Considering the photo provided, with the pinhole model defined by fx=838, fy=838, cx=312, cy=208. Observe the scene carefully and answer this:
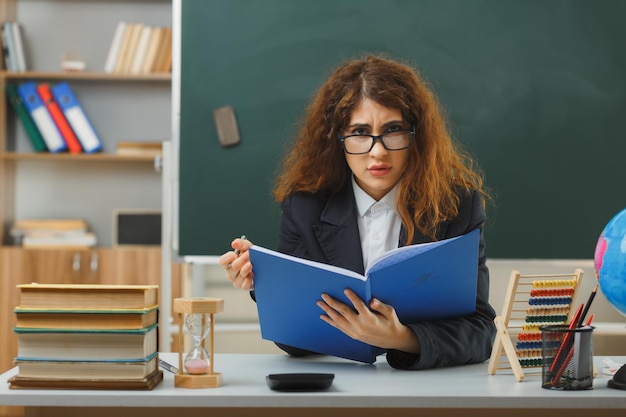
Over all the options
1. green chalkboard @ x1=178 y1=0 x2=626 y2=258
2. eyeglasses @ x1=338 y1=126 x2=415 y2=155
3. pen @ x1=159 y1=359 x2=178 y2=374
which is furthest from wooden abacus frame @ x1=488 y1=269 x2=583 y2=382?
green chalkboard @ x1=178 y1=0 x2=626 y2=258

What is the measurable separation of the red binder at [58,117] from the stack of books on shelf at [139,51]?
0.34 metres

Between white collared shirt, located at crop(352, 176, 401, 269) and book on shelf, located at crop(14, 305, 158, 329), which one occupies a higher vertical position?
white collared shirt, located at crop(352, 176, 401, 269)

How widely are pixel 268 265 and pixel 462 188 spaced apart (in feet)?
2.38

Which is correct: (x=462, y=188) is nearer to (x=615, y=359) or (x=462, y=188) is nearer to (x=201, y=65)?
(x=615, y=359)

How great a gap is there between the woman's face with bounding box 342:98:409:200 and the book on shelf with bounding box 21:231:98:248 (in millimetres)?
2691

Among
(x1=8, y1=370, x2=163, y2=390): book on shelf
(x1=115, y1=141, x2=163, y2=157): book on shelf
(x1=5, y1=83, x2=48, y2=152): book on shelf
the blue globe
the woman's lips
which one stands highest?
(x1=5, y1=83, x2=48, y2=152): book on shelf

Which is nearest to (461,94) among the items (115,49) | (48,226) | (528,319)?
(115,49)

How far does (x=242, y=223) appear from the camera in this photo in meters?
3.70

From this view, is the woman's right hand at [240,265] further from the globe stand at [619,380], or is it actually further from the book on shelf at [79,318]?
the globe stand at [619,380]

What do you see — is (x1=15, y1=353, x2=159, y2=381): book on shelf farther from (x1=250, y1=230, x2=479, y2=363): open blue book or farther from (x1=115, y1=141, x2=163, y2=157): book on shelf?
(x1=115, y1=141, x2=163, y2=157): book on shelf

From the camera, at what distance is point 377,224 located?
2199 mm

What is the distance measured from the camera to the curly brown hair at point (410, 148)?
212 centimetres

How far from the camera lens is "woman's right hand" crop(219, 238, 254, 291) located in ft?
6.04

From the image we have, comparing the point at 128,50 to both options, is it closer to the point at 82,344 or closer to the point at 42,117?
the point at 42,117
